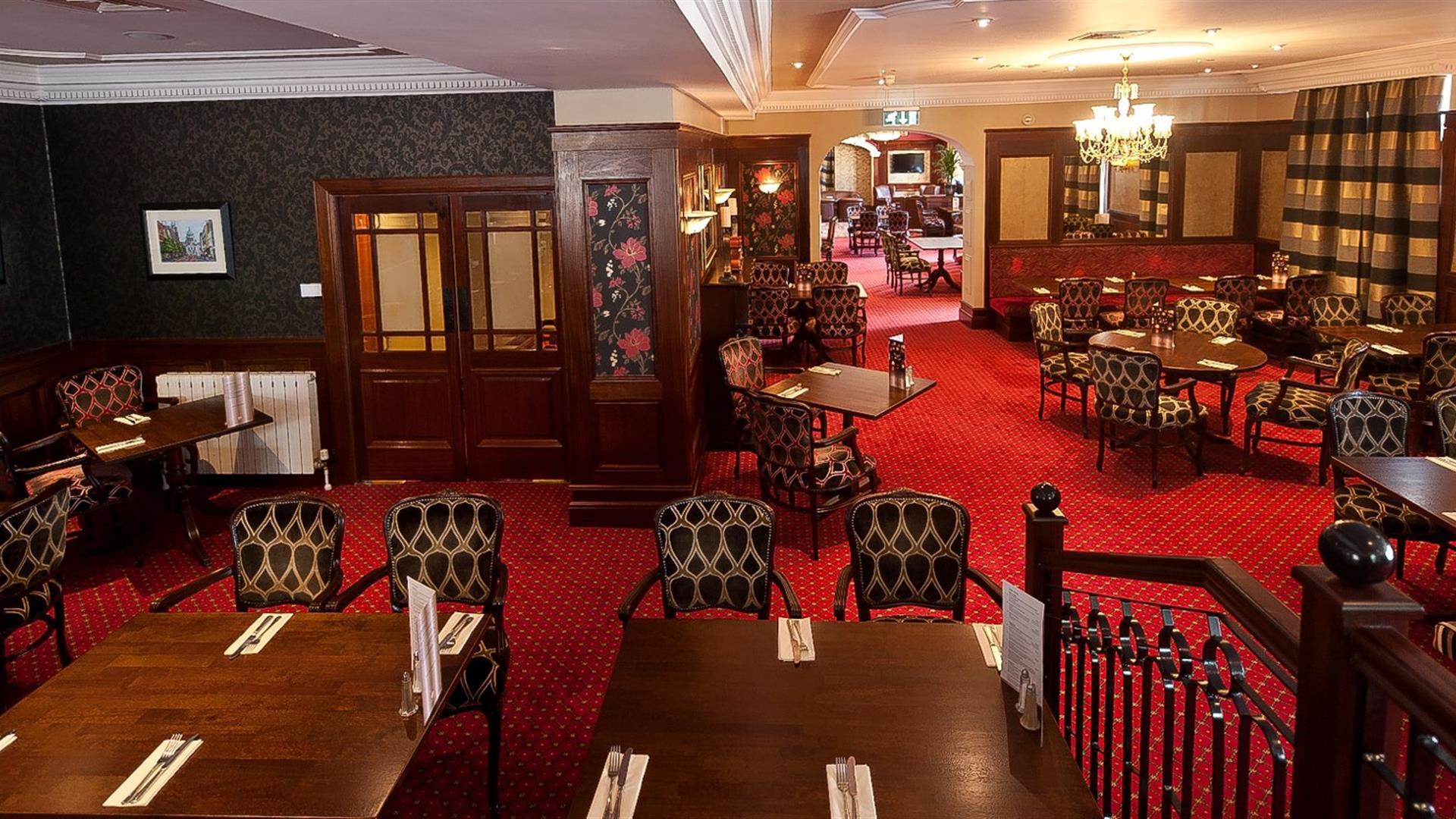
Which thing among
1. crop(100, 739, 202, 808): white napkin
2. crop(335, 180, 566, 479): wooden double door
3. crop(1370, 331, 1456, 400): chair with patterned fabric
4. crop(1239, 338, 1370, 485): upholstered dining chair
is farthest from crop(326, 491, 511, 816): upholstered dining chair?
crop(1370, 331, 1456, 400): chair with patterned fabric

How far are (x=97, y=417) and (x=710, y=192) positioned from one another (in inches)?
215

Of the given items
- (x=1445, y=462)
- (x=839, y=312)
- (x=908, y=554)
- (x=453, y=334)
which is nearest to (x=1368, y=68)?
(x=839, y=312)

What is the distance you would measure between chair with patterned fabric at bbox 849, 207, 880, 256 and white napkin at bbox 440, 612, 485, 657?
1992cm

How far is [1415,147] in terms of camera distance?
30.3ft

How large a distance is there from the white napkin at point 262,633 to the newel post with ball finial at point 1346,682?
2.98m

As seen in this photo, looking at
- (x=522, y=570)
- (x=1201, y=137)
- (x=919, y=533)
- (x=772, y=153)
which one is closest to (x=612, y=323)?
(x=522, y=570)

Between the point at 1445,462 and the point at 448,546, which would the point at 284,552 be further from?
the point at 1445,462

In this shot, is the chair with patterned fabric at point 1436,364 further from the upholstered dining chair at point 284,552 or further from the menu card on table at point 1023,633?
the upholstered dining chair at point 284,552

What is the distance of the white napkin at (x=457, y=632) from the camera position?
11.4 ft

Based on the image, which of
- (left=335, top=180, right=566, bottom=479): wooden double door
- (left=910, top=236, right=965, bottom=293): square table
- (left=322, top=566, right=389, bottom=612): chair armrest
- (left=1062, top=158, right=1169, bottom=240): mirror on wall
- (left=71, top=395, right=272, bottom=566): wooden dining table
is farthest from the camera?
(left=910, top=236, right=965, bottom=293): square table

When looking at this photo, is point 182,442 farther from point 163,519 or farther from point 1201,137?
point 1201,137

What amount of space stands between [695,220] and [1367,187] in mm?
6385

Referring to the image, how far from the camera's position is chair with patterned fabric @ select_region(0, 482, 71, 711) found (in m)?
4.52

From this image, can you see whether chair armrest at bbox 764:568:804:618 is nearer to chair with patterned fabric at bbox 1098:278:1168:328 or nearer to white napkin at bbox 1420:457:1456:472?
white napkin at bbox 1420:457:1456:472
